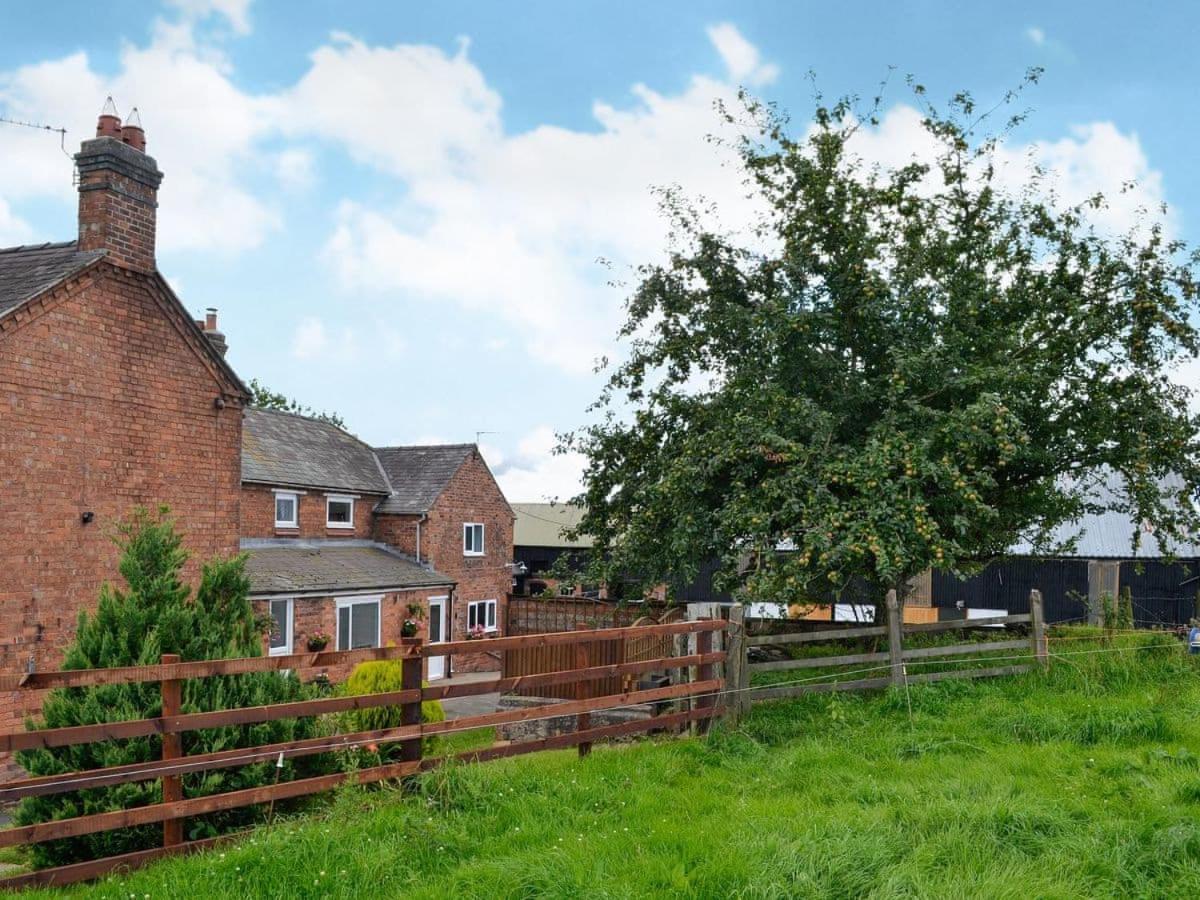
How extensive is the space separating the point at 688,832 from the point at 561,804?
1.16 m

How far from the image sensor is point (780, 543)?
46.5 ft

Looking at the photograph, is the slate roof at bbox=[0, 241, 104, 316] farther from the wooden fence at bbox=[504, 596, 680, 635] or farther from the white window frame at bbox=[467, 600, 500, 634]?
the white window frame at bbox=[467, 600, 500, 634]

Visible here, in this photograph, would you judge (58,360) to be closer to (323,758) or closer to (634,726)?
(323,758)

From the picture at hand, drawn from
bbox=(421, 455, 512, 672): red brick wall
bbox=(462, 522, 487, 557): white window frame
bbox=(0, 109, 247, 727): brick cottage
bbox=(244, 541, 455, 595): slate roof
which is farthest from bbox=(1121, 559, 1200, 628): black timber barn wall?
bbox=(0, 109, 247, 727): brick cottage

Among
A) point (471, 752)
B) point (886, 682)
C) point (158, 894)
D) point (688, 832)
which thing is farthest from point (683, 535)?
point (158, 894)

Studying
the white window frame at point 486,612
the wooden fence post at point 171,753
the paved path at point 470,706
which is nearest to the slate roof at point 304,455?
the white window frame at point 486,612

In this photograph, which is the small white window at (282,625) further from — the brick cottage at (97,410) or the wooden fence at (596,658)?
the wooden fence at (596,658)

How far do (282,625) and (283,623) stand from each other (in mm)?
57

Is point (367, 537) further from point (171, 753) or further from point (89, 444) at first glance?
point (171, 753)

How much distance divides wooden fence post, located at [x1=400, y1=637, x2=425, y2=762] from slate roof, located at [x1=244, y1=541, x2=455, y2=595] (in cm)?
1592

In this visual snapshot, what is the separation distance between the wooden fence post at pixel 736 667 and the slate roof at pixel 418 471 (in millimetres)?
21932

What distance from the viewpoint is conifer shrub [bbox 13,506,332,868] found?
7.28 meters

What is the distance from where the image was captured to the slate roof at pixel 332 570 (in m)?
24.2

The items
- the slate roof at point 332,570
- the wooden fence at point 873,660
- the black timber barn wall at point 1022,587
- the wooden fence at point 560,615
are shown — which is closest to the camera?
the wooden fence at point 873,660
